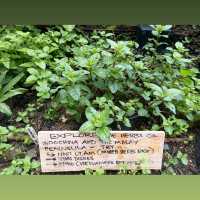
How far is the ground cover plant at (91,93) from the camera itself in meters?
1.52

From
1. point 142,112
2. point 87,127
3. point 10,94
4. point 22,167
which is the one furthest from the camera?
point 10,94

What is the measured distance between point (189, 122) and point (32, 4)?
1.60 metres

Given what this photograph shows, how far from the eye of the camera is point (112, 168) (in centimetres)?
146

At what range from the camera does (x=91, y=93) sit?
1626 mm

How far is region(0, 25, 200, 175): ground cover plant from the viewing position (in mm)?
1517

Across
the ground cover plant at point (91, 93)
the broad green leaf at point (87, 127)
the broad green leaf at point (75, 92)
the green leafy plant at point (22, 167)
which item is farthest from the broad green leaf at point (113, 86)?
the green leafy plant at point (22, 167)

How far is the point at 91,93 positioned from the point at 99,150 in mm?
303

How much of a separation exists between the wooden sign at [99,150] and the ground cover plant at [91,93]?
7 cm

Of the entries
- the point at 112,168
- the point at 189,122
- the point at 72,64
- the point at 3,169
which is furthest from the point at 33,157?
the point at 189,122

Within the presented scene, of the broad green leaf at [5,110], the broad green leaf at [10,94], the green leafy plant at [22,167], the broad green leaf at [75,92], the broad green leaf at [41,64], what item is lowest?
the green leafy plant at [22,167]

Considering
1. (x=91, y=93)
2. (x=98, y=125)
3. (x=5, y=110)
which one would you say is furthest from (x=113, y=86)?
(x=5, y=110)

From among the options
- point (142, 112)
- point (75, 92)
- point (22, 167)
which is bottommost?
point (22, 167)

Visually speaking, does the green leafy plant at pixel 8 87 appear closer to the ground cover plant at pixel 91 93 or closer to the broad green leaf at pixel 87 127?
the ground cover plant at pixel 91 93

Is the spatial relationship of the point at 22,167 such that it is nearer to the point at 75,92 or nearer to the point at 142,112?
the point at 75,92
